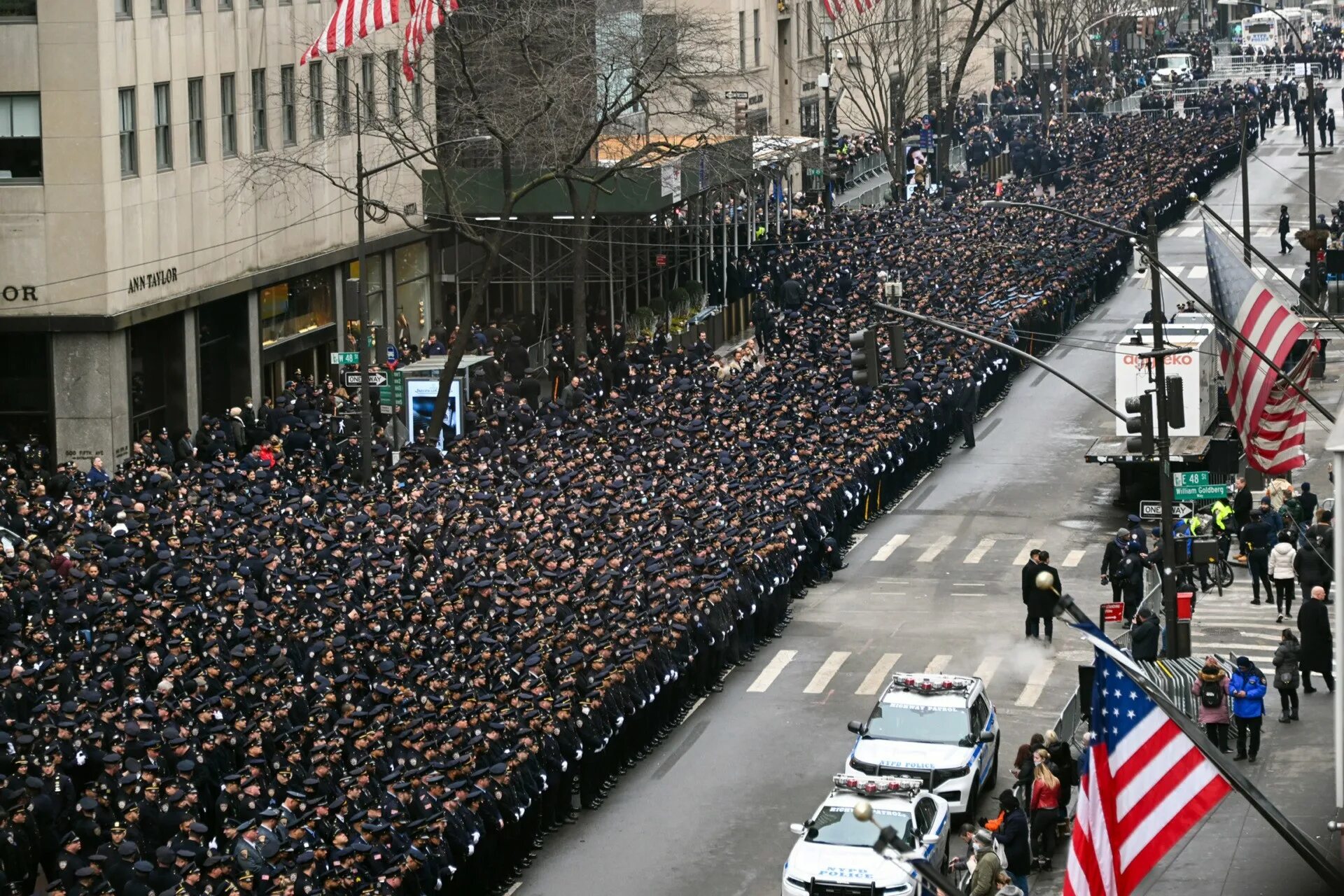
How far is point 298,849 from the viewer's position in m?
22.2

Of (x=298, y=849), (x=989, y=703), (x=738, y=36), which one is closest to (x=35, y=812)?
(x=298, y=849)

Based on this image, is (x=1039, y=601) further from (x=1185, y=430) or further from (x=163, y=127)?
(x=163, y=127)

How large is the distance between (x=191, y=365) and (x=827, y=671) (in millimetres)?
20166

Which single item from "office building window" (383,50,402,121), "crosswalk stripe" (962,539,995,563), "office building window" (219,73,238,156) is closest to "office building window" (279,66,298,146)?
"office building window" (219,73,238,156)

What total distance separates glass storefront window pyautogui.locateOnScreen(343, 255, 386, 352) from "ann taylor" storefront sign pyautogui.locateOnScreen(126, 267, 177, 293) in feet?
27.5

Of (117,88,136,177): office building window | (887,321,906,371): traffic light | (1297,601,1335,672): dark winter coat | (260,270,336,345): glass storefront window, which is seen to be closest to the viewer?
(1297,601,1335,672): dark winter coat

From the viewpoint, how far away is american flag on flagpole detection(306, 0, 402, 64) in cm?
4469

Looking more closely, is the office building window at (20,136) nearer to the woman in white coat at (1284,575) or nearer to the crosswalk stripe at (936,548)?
the crosswalk stripe at (936,548)

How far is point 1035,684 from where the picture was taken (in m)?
32.8

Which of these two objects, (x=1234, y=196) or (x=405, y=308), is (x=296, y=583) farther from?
(x=1234, y=196)

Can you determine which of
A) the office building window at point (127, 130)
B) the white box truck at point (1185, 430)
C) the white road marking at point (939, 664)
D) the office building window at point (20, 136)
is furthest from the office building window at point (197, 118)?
the white road marking at point (939, 664)

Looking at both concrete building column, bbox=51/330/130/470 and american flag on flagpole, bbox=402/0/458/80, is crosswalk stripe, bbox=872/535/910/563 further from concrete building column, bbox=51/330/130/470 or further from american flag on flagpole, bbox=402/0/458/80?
concrete building column, bbox=51/330/130/470

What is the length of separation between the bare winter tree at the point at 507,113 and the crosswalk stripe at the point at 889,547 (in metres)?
8.56

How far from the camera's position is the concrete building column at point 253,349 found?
52125 millimetres
